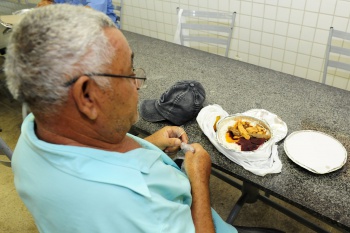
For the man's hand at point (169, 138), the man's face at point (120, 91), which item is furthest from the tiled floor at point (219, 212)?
the man's face at point (120, 91)

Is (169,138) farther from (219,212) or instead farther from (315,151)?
(219,212)

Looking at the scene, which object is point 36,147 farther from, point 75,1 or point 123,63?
point 75,1

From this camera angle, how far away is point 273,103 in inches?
53.1

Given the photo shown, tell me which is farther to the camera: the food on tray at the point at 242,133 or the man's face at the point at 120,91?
the food on tray at the point at 242,133

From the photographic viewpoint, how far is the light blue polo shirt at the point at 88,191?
0.64 metres

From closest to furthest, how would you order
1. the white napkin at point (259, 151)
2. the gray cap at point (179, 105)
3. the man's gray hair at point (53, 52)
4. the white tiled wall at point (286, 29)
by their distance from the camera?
the man's gray hair at point (53, 52), the white napkin at point (259, 151), the gray cap at point (179, 105), the white tiled wall at point (286, 29)

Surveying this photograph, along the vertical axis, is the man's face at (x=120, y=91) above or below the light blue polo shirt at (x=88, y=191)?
above

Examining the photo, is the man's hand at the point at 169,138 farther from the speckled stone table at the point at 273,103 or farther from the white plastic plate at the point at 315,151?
the white plastic plate at the point at 315,151

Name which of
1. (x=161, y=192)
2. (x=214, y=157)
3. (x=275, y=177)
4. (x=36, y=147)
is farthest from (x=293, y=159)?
(x=36, y=147)

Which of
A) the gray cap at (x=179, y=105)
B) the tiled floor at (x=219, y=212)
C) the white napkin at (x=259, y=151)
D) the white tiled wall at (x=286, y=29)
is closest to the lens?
the white napkin at (x=259, y=151)

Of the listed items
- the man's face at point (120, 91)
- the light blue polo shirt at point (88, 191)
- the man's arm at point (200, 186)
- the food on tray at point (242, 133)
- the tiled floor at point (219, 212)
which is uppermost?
the man's face at point (120, 91)

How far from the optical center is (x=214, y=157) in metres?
1.10

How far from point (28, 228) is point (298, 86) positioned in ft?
5.99

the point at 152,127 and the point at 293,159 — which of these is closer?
the point at 293,159
